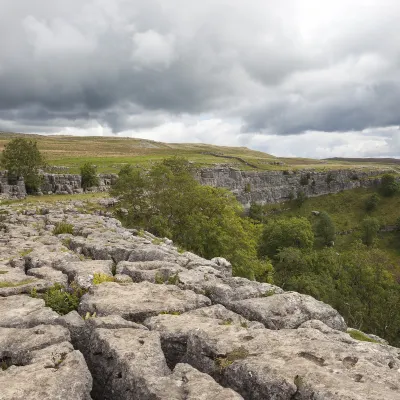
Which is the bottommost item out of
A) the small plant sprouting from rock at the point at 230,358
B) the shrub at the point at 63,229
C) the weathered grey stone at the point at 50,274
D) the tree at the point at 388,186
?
the tree at the point at 388,186

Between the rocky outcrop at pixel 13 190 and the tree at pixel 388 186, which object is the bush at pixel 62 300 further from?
the tree at pixel 388 186

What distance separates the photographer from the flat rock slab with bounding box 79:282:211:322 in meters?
12.7

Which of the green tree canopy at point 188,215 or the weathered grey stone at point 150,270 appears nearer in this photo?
the weathered grey stone at point 150,270

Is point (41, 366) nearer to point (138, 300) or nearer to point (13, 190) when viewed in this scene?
point (138, 300)

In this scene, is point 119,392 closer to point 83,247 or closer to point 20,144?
point 83,247

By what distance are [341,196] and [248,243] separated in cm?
13615

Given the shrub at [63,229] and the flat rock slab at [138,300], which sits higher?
the flat rock slab at [138,300]

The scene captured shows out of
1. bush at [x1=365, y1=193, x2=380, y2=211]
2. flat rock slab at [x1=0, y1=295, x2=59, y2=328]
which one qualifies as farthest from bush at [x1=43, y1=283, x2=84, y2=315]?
bush at [x1=365, y1=193, x2=380, y2=211]

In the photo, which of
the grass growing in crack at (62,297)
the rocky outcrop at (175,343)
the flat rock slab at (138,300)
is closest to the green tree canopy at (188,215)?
the rocky outcrop at (175,343)

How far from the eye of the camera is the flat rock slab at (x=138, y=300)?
41.8ft

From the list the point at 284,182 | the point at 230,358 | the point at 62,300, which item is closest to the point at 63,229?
the point at 62,300

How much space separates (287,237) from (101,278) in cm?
7735

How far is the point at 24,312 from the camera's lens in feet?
41.2

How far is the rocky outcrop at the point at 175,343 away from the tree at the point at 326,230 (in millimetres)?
107142
